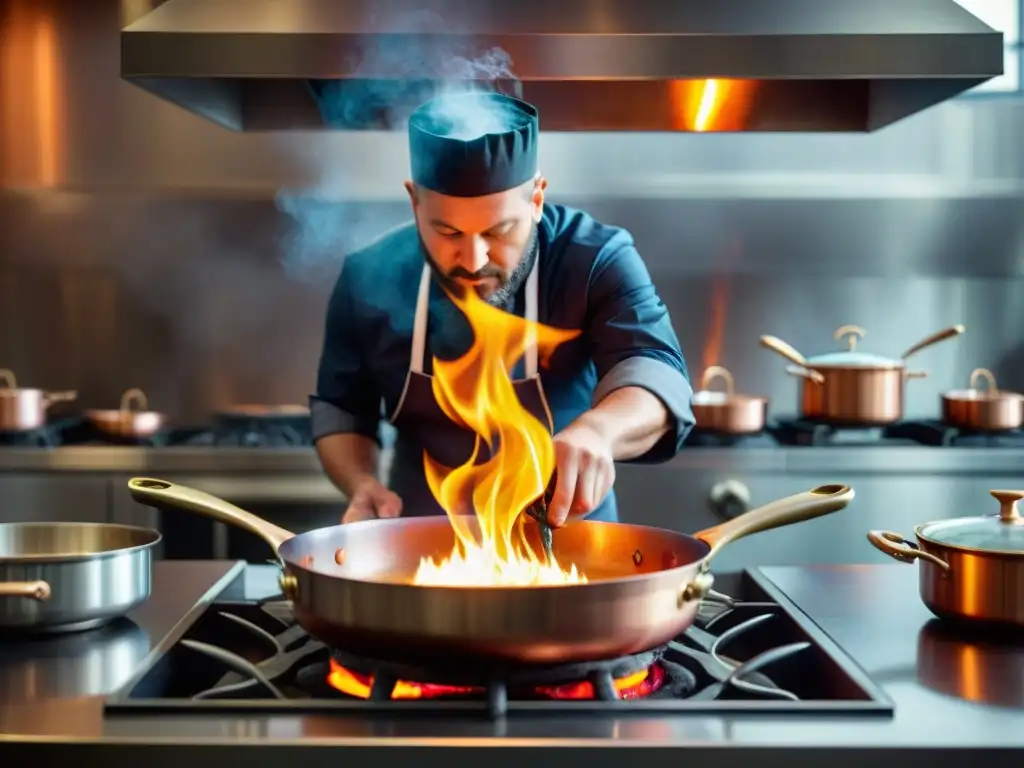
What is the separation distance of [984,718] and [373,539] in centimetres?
66

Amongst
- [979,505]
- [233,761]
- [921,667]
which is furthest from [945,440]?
[233,761]

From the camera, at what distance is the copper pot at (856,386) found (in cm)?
299

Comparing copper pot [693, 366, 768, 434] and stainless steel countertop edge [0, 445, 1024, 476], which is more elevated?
copper pot [693, 366, 768, 434]

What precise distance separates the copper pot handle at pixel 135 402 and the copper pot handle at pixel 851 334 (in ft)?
6.71

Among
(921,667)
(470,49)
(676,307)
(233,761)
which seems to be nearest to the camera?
(233,761)

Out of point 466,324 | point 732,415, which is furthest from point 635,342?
point 732,415

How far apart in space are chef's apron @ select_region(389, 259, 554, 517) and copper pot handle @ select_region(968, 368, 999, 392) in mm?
1751

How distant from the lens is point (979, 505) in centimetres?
288

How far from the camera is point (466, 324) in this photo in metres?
2.08

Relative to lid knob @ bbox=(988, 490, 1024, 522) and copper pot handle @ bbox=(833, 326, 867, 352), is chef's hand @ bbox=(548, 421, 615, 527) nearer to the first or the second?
lid knob @ bbox=(988, 490, 1024, 522)

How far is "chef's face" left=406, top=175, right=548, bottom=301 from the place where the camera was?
5.37 ft

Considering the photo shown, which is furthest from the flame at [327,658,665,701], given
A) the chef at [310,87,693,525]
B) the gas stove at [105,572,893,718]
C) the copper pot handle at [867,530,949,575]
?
the copper pot handle at [867,530,949,575]

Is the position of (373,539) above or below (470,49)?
below

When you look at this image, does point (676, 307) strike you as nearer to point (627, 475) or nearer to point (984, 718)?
point (627, 475)
